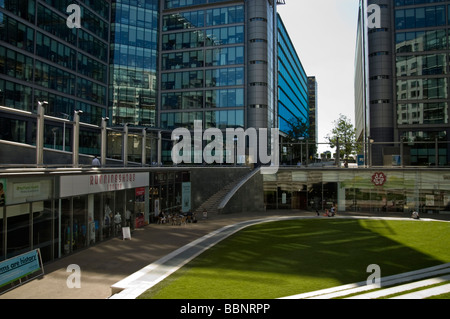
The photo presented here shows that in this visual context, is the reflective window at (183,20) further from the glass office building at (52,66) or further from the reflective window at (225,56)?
the glass office building at (52,66)

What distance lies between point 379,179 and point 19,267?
37439 millimetres

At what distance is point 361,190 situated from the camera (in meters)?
40.8

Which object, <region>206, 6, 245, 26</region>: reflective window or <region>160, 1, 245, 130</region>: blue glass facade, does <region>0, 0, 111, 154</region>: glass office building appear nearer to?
<region>160, 1, 245, 130</region>: blue glass facade

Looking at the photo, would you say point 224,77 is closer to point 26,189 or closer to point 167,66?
point 167,66

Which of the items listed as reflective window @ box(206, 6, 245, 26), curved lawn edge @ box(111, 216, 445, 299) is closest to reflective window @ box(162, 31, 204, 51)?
reflective window @ box(206, 6, 245, 26)

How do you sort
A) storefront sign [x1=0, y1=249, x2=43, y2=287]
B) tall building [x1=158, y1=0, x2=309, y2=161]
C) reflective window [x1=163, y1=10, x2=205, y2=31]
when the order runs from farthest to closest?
reflective window [x1=163, y1=10, x2=205, y2=31]
tall building [x1=158, y1=0, x2=309, y2=161]
storefront sign [x1=0, y1=249, x2=43, y2=287]

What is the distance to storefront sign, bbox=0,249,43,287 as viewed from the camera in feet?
43.2

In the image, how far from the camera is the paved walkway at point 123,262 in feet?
43.8

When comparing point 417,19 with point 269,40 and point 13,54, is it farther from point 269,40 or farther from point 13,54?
point 13,54

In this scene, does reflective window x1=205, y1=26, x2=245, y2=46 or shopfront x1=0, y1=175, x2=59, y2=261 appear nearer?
shopfront x1=0, y1=175, x2=59, y2=261

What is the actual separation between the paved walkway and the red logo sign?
21.1 metres

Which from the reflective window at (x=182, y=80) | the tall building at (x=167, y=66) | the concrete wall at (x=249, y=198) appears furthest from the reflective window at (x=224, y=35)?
the concrete wall at (x=249, y=198)

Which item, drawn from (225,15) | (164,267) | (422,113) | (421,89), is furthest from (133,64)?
(164,267)
